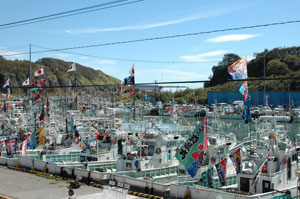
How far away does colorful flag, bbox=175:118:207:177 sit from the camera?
14.7m

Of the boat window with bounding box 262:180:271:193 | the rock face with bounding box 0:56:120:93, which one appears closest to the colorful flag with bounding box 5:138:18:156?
the boat window with bounding box 262:180:271:193

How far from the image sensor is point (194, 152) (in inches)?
585

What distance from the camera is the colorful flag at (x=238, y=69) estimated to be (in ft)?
53.9

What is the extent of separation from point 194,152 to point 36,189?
28.3ft

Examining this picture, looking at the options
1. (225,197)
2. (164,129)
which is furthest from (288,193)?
(164,129)

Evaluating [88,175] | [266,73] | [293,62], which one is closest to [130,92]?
[88,175]

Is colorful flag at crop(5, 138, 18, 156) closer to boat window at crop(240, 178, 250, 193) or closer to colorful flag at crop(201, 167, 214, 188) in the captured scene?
colorful flag at crop(201, 167, 214, 188)

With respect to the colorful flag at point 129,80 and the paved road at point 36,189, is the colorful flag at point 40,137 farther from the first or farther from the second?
the colorful flag at point 129,80

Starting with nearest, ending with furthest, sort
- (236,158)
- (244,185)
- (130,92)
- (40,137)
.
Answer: (236,158) < (244,185) < (130,92) < (40,137)

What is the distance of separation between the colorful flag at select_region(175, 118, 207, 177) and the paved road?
10.9 ft

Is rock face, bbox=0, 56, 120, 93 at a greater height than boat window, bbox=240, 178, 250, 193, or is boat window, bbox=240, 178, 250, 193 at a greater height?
rock face, bbox=0, 56, 120, 93

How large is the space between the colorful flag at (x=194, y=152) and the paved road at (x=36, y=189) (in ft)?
10.9

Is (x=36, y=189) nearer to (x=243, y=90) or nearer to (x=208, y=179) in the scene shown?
(x=208, y=179)

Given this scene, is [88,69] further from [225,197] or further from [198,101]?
[225,197]
